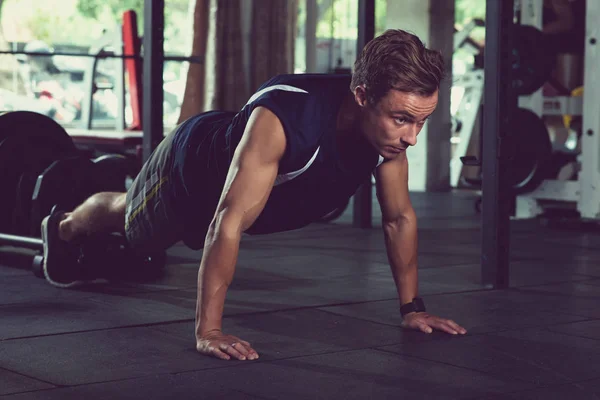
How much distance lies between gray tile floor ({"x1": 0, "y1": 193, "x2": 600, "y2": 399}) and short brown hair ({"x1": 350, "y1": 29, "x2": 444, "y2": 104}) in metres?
0.60

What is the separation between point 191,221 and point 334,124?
61 cm

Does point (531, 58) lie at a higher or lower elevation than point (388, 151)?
higher

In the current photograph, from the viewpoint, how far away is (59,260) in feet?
10.6

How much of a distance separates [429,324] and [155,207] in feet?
2.66

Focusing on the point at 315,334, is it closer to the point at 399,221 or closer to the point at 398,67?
the point at 399,221

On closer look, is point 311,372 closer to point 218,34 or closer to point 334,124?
point 334,124

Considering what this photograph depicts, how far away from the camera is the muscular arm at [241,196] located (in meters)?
2.16

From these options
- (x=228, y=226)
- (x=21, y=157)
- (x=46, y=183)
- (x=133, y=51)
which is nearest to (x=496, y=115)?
(x=228, y=226)

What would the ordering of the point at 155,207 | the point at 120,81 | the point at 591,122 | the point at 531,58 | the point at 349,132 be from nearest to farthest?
1. the point at 349,132
2. the point at 155,207
3. the point at 591,122
4. the point at 531,58
5. the point at 120,81

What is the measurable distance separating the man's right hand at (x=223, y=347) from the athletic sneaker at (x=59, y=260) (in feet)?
3.67

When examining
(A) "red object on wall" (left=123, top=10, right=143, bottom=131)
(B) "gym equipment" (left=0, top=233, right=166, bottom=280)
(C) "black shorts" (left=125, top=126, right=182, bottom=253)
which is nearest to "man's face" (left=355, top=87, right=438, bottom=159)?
(C) "black shorts" (left=125, top=126, right=182, bottom=253)

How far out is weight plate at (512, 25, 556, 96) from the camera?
561 centimetres

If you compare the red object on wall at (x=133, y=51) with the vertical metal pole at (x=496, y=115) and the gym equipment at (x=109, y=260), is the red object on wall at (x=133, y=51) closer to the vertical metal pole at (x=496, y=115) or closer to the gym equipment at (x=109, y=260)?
the gym equipment at (x=109, y=260)

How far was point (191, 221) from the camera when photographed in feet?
8.75
